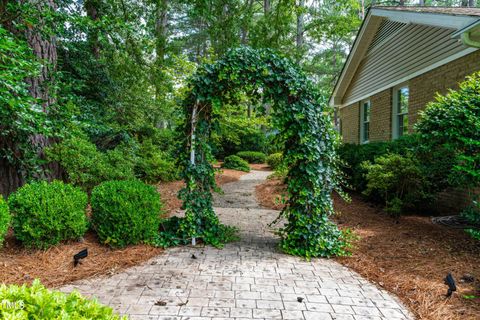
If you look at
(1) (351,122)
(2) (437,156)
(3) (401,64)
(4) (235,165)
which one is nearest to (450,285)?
(2) (437,156)

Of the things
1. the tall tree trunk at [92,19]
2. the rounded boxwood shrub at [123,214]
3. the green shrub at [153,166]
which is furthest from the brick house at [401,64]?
the tall tree trunk at [92,19]

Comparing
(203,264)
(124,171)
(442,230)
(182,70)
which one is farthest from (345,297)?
(182,70)

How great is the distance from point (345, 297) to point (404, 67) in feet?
24.4

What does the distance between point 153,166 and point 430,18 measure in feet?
25.8

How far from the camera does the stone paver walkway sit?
2568mm

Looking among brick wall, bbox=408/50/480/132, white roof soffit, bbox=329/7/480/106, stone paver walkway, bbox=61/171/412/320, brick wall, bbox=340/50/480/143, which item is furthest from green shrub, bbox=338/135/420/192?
stone paver walkway, bbox=61/171/412/320

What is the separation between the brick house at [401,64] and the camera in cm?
569

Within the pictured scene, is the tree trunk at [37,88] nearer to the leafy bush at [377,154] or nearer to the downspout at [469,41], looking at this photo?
the leafy bush at [377,154]

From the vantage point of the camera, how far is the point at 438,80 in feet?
21.7

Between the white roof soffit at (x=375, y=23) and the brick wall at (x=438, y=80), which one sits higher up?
the white roof soffit at (x=375, y=23)

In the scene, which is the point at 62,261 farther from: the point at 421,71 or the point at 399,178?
the point at 421,71

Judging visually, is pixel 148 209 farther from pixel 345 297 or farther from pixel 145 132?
pixel 145 132

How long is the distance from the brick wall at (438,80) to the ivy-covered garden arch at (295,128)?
3131 millimetres

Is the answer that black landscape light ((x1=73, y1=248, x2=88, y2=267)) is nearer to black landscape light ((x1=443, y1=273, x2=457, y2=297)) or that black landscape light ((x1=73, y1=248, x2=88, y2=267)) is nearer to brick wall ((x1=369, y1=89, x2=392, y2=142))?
black landscape light ((x1=443, y1=273, x2=457, y2=297))
